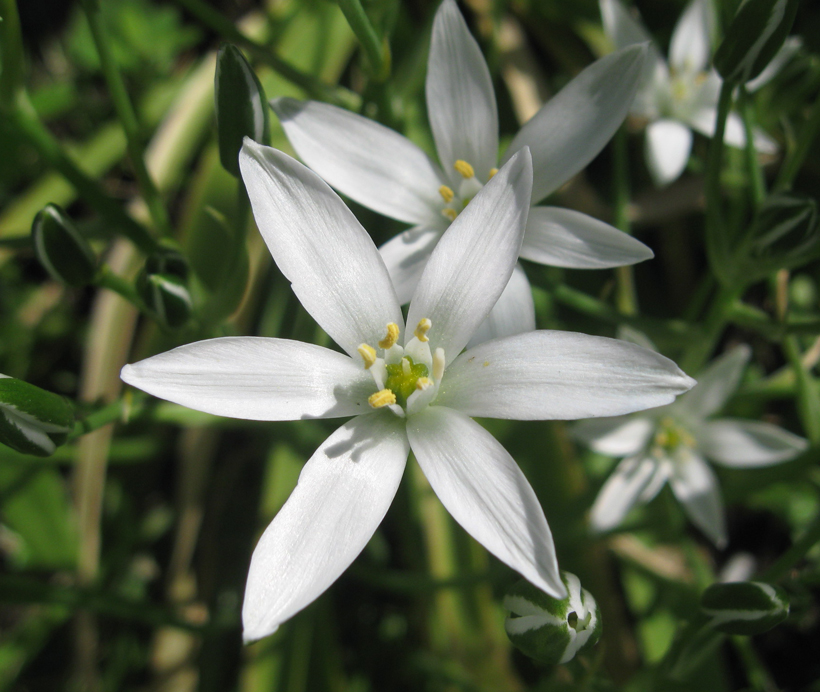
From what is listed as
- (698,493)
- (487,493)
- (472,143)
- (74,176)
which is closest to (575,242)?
(472,143)

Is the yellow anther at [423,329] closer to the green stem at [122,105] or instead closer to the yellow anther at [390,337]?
the yellow anther at [390,337]

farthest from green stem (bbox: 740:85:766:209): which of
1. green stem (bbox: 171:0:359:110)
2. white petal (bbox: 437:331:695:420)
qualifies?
green stem (bbox: 171:0:359:110)

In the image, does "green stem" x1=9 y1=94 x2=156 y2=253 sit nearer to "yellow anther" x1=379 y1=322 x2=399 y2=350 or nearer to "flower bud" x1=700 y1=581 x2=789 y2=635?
"yellow anther" x1=379 y1=322 x2=399 y2=350

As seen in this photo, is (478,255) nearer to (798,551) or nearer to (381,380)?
(381,380)

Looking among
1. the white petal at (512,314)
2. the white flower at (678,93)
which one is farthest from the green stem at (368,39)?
the white flower at (678,93)

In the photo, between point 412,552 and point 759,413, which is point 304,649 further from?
point 759,413
